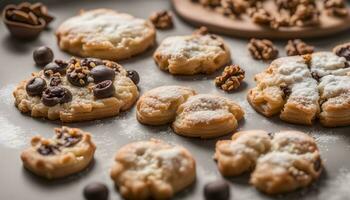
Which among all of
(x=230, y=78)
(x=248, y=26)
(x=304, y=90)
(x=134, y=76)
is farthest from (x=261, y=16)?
(x=134, y=76)

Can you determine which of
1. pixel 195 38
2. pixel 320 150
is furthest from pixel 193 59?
pixel 320 150

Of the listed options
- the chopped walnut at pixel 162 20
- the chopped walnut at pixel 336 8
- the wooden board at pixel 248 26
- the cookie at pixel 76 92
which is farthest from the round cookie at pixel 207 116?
the chopped walnut at pixel 336 8

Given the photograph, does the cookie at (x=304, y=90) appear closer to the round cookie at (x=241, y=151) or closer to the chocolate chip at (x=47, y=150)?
the round cookie at (x=241, y=151)

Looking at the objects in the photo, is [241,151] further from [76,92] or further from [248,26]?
[248,26]

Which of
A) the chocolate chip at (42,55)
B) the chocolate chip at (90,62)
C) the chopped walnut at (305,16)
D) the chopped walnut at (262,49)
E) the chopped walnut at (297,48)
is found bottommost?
the chocolate chip at (42,55)

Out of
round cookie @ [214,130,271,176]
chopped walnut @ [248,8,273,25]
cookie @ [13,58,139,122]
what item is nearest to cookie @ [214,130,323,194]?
round cookie @ [214,130,271,176]
